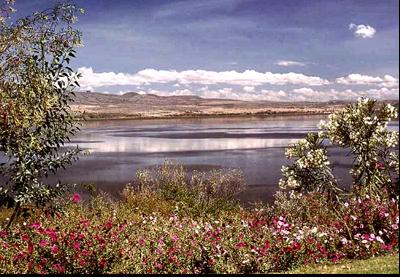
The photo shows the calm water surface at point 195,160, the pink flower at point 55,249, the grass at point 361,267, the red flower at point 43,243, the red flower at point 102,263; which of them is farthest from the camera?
the calm water surface at point 195,160

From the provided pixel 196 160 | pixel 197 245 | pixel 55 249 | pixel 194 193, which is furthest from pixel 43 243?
pixel 196 160

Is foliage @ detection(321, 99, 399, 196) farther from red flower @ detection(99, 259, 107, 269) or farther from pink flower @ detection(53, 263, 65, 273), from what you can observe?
pink flower @ detection(53, 263, 65, 273)

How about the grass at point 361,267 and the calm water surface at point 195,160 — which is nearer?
the grass at point 361,267

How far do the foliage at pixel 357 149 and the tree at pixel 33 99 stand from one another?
18.9 ft

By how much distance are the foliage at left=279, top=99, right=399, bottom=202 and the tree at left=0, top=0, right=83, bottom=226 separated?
5.75 meters

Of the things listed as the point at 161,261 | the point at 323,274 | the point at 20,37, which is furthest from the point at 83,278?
the point at 20,37

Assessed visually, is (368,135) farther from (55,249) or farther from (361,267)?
(55,249)

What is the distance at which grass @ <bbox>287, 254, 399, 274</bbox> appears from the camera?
912 centimetres

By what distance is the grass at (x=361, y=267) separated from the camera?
29.9 ft

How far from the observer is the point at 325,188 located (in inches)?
554

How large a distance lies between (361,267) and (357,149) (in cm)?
497

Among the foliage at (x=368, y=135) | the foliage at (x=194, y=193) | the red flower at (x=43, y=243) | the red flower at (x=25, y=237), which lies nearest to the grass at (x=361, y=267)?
the foliage at (x=368, y=135)

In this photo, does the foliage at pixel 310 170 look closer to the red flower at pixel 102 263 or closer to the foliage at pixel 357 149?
the foliage at pixel 357 149

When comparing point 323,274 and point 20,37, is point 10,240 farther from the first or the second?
point 323,274
